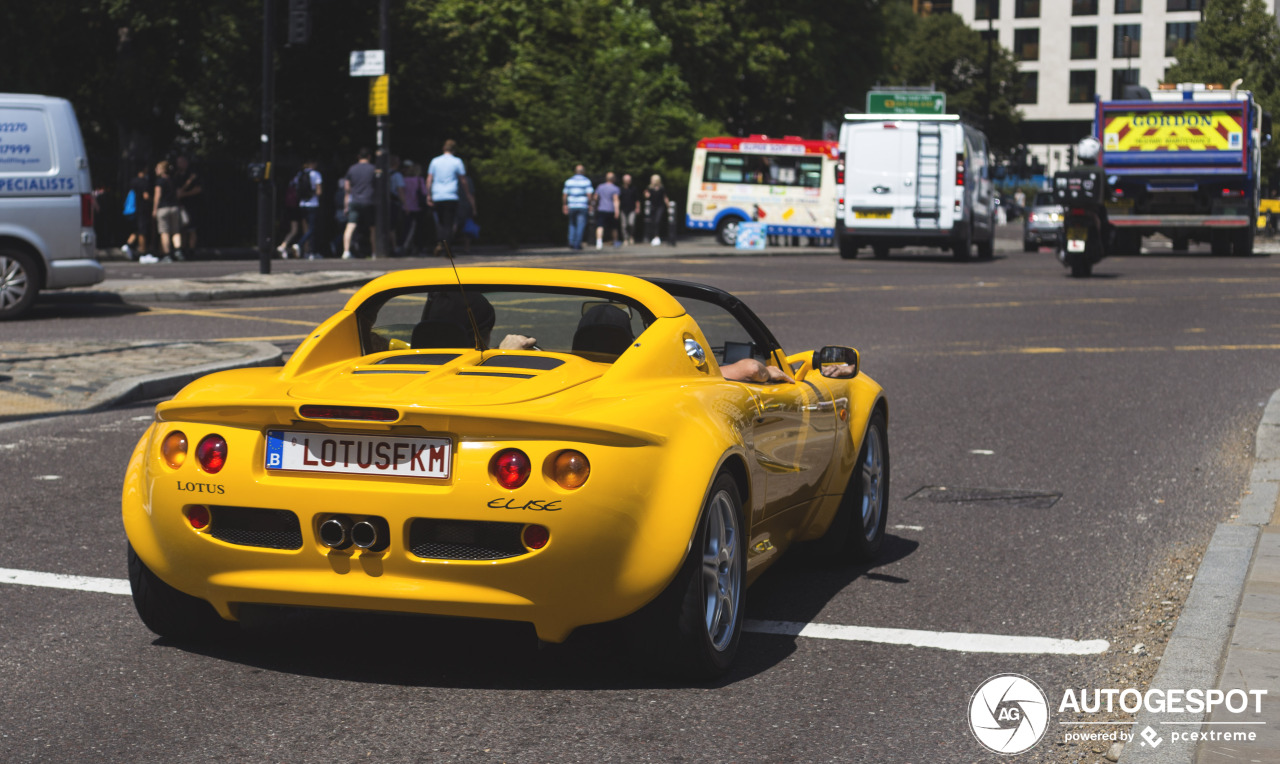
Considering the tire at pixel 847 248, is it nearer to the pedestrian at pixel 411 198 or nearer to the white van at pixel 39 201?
the pedestrian at pixel 411 198

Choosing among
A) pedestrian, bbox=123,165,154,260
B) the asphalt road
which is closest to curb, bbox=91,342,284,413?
the asphalt road

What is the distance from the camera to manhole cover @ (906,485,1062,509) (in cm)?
775

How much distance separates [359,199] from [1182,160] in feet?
53.9

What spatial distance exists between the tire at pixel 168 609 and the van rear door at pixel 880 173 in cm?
2743

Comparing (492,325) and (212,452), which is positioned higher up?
(492,325)

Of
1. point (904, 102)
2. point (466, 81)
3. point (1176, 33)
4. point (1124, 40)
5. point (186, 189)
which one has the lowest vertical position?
point (186, 189)

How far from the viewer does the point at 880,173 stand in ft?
103

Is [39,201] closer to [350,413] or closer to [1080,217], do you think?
[350,413]

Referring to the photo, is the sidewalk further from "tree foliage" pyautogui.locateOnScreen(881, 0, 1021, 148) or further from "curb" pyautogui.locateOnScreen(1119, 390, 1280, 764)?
"tree foliage" pyautogui.locateOnScreen(881, 0, 1021, 148)

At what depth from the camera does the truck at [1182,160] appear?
32.5m

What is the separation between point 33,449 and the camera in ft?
28.3

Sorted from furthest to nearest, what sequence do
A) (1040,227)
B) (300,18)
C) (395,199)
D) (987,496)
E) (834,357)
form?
(1040,227) → (395,199) → (300,18) → (987,496) → (834,357)

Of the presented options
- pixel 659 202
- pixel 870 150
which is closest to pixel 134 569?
pixel 870 150

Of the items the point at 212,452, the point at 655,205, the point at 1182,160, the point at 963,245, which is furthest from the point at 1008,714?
the point at 655,205
